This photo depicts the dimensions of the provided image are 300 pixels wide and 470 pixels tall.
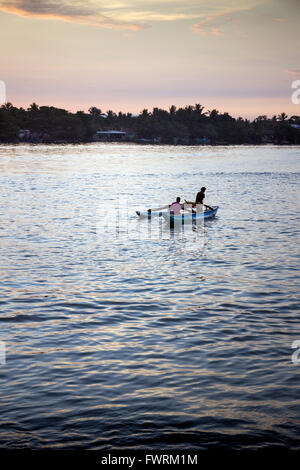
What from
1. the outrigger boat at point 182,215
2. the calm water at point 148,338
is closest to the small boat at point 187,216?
the outrigger boat at point 182,215

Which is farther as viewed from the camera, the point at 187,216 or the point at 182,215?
the point at 187,216

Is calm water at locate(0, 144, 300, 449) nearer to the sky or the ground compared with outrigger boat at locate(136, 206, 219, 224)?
nearer to the ground

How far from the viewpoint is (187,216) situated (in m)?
31.1

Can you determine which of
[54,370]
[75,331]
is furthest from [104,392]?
[75,331]

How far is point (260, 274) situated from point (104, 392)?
35.9ft

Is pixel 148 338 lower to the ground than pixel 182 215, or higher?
lower

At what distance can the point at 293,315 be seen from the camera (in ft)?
49.7

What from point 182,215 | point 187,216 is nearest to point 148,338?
point 182,215

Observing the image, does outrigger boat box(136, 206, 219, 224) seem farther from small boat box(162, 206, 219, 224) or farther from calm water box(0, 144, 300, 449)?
calm water box(0, 144, 300, 449)

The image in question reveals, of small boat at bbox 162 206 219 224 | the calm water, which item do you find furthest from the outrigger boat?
the calm water

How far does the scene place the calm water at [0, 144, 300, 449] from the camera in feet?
30.2

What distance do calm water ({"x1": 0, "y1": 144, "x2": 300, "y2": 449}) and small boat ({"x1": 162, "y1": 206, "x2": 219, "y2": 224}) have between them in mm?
945

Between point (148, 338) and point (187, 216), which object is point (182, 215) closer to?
point (187, 216)

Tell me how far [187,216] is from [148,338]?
18.3 m
